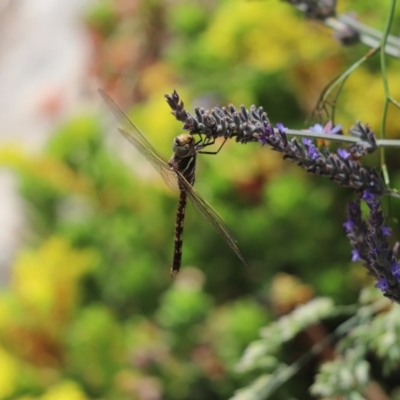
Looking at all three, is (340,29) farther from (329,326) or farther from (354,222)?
(329,326)

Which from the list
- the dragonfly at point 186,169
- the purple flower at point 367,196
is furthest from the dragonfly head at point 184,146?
the purple flower at point 367,196

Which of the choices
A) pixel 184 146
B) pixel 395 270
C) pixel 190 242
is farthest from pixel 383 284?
pixel 190 242

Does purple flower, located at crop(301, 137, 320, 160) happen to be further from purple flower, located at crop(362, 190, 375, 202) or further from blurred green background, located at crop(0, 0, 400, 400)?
blurred green background, located at crop(0, 0, 400, 400)

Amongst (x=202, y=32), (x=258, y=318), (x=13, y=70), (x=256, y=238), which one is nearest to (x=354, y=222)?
(x=258, y=318)

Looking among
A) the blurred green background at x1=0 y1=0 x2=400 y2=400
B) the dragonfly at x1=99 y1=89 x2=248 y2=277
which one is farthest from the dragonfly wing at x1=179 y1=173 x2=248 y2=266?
the blurred green background at x1=0 y1=0 x2=400 y2=400

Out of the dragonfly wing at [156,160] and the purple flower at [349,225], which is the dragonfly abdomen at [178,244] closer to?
the dragonfly wing at [156,160]

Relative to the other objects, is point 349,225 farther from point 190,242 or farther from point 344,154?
point 190,242
